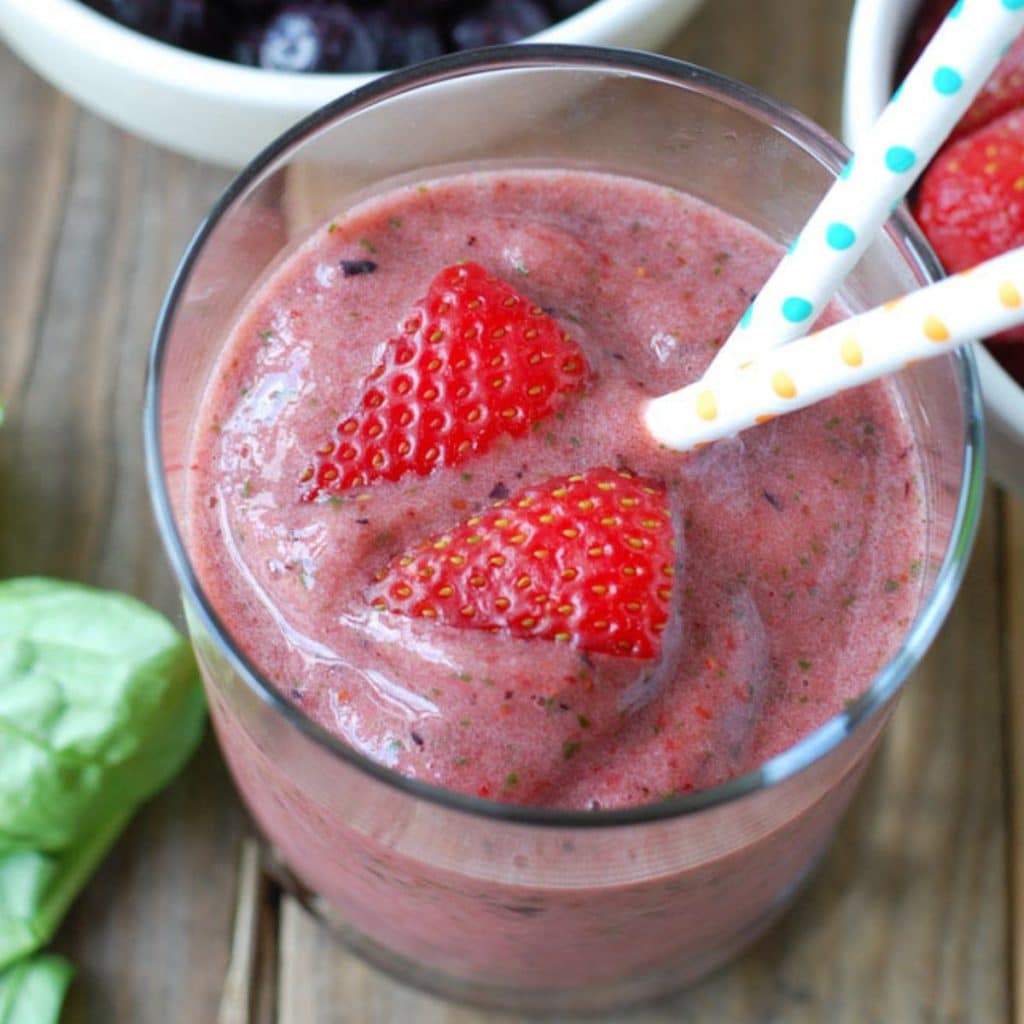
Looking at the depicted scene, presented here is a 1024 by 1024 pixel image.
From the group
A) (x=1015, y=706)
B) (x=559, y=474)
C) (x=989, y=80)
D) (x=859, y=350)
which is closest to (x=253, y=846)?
(x=559, y=474)

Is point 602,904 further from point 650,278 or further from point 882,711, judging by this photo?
point 650,278

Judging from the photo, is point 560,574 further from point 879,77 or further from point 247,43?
point 247,43

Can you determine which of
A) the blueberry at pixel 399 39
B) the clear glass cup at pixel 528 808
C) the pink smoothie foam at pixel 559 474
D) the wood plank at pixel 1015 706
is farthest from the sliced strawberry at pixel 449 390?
the wood plank at pixel 1015 706

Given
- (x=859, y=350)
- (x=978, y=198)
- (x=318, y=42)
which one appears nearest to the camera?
(x=859, y=350)

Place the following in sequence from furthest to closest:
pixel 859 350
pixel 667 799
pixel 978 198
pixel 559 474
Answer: pixel 978 198 → pixel 559 474 → pixel 667 799 → pixel 859 350

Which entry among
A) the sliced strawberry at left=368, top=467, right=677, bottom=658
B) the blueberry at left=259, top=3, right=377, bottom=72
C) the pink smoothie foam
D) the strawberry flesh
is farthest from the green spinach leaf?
the strawberry flesh

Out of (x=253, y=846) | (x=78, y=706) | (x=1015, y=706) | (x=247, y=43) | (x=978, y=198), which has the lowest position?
(x=253, y=846)

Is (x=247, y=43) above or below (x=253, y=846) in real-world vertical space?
above
